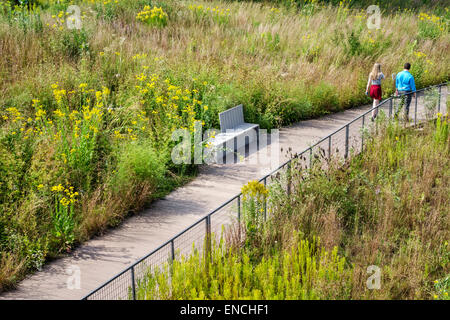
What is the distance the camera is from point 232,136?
11.5 meters

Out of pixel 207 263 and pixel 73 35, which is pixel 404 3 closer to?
pixel 73 35

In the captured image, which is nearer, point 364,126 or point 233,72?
point 364,126

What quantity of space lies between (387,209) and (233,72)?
6686 mm

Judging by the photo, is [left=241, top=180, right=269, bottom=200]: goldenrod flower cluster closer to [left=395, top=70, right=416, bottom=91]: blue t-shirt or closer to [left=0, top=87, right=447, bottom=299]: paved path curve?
[left=0, top=87, right=447, bottom=299]: paved path curve

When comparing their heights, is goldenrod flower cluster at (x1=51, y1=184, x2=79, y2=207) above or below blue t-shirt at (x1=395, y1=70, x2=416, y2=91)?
below

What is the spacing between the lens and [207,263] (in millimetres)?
6734

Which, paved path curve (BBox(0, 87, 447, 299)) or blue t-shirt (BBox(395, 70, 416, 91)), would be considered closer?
paved path curve (BBox(0, 87, 447, 299))

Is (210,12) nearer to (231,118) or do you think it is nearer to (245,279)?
(231,118)

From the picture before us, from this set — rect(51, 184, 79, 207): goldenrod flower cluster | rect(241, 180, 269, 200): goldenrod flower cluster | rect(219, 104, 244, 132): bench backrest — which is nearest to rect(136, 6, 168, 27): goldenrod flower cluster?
rect(219, 104, 244, 132): bench backrest

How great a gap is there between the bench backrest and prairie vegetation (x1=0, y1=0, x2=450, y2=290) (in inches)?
12.0

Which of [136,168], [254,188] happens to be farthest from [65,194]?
[254,188]

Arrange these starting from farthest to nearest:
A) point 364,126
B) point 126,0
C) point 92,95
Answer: point 126,0, point 92,95, point 364,126

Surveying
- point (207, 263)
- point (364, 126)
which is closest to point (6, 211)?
point (207, 263)

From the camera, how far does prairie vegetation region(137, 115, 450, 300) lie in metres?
6.38
